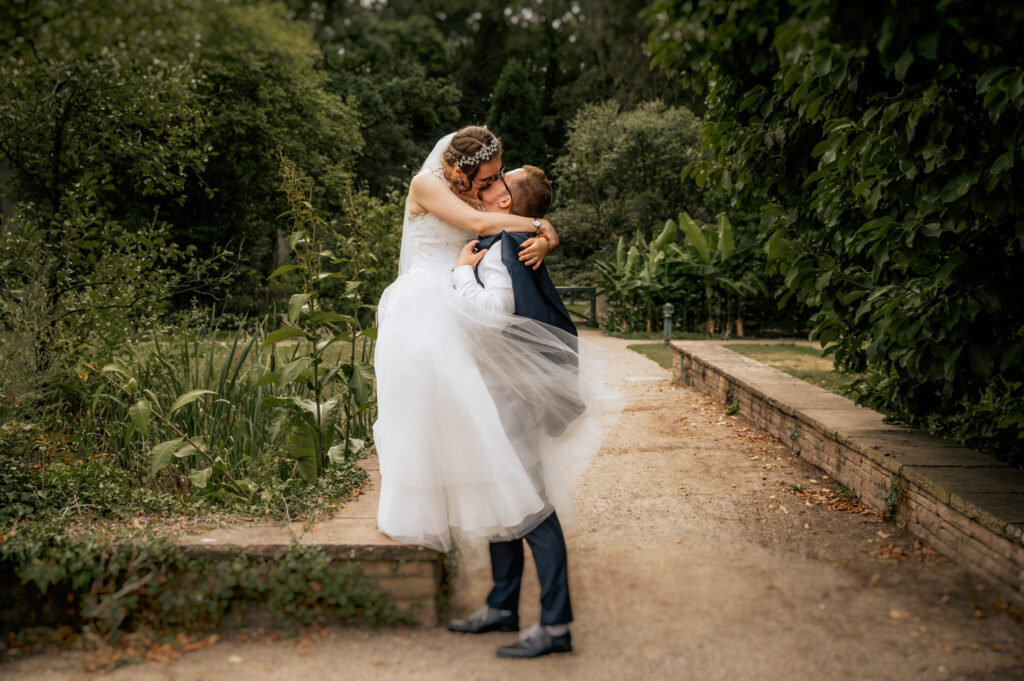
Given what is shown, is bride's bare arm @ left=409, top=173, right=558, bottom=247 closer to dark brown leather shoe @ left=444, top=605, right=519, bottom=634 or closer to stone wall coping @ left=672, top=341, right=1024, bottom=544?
dark brown leather shoe @ left=444, top=605, right=519, bottom=634

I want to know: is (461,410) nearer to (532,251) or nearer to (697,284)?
(532,251)

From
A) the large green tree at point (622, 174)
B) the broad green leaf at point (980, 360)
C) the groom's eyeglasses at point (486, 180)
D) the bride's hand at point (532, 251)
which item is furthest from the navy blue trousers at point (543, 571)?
the large green tree at point (622, 174)

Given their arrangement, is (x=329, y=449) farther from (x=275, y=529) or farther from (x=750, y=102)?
(x=750, y=102)

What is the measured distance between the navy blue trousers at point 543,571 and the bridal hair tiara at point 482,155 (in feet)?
4.97

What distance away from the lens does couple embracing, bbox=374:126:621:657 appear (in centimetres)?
314

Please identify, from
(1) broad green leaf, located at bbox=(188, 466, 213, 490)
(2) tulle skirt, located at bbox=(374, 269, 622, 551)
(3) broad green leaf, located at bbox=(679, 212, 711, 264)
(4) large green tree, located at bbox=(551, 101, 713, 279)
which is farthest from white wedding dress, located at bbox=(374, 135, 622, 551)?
(4) large green tree, located at bbox=(551, 101, 713, 279)

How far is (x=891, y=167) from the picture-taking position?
3.89m

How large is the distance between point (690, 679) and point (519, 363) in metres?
1.40

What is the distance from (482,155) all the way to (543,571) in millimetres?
1731

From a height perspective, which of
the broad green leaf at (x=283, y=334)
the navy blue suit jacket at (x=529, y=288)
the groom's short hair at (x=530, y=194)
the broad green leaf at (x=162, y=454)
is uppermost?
the groom's short hair at (x=530, y=194)

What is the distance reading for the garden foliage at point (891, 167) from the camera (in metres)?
2.28

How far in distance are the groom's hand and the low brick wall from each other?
2619mm

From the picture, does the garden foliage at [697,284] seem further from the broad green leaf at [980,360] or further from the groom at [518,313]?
the groom at [518,313]

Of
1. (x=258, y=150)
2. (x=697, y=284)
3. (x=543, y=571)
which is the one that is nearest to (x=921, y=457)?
(x=543, y=571)
